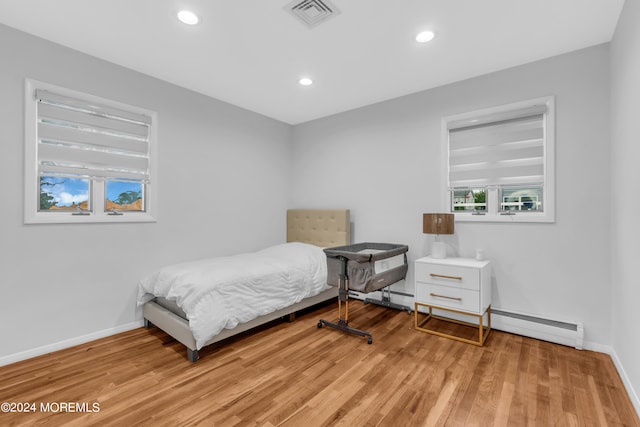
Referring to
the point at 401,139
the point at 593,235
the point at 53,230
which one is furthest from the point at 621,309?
the point at 53,230

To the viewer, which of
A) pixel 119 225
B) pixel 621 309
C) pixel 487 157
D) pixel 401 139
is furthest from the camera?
pixel 401 139

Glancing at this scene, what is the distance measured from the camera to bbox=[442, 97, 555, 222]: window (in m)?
2.72

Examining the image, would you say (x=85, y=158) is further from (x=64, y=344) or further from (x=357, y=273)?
(x=357, y=273)

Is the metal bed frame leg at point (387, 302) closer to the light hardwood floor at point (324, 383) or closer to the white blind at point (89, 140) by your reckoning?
the light hardwood floor at point (324, 383)

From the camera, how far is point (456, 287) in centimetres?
270

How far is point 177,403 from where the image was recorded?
5.96 feet

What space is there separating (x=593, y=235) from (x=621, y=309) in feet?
2.10

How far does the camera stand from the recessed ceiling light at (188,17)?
2.09 meters

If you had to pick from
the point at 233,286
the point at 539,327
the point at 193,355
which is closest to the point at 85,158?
the point at 233,286

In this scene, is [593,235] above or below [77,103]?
below

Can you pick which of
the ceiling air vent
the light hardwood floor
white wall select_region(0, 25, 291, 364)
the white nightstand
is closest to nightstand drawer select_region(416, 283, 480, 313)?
the white nightstand

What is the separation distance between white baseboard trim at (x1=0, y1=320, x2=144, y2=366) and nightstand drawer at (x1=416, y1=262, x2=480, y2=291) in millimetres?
2871

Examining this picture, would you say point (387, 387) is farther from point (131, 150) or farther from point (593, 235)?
point (131, 150)

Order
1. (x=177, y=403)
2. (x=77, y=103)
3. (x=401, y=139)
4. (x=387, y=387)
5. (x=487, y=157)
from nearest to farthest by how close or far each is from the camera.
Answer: (x=177, y=403) → (x=387, y=387) → (x=77, y=103) → (x=487, y=157) → (x=401, y=139)
